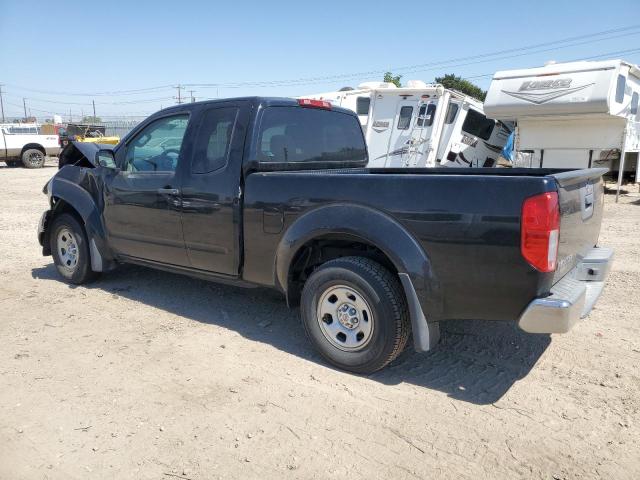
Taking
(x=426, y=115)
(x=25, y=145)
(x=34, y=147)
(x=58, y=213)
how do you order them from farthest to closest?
(x=34, y=147) < (x=25, y=145) < (x=426, y=115) < (x=58, y=213)

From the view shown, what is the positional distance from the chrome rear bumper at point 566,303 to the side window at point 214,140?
2.56 metres

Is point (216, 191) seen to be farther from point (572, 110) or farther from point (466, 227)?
point (572, 110)

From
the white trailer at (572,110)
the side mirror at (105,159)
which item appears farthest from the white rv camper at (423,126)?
the side mirror at (105,159)

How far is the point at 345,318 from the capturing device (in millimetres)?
3617

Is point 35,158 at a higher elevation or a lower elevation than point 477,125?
lower

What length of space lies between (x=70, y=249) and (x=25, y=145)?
70.1 ft

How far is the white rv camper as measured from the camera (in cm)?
1362

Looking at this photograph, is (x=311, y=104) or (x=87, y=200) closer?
(x=311, y=104)

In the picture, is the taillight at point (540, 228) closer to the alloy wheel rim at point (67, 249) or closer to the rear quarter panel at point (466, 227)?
the rear quarter panel at point (466, 227)

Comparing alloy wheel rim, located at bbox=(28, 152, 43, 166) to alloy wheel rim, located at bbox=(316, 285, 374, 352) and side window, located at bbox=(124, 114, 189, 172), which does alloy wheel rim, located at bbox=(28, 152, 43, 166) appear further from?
alloy wheel rim, located at bbox=(316, 285, 374, 352)

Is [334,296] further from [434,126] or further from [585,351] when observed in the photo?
[434,126]

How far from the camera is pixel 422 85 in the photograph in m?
14.3

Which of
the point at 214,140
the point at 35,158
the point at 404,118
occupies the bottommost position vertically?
the point at 35,158

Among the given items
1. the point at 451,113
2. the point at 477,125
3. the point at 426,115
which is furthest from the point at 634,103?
the point at 426,115
